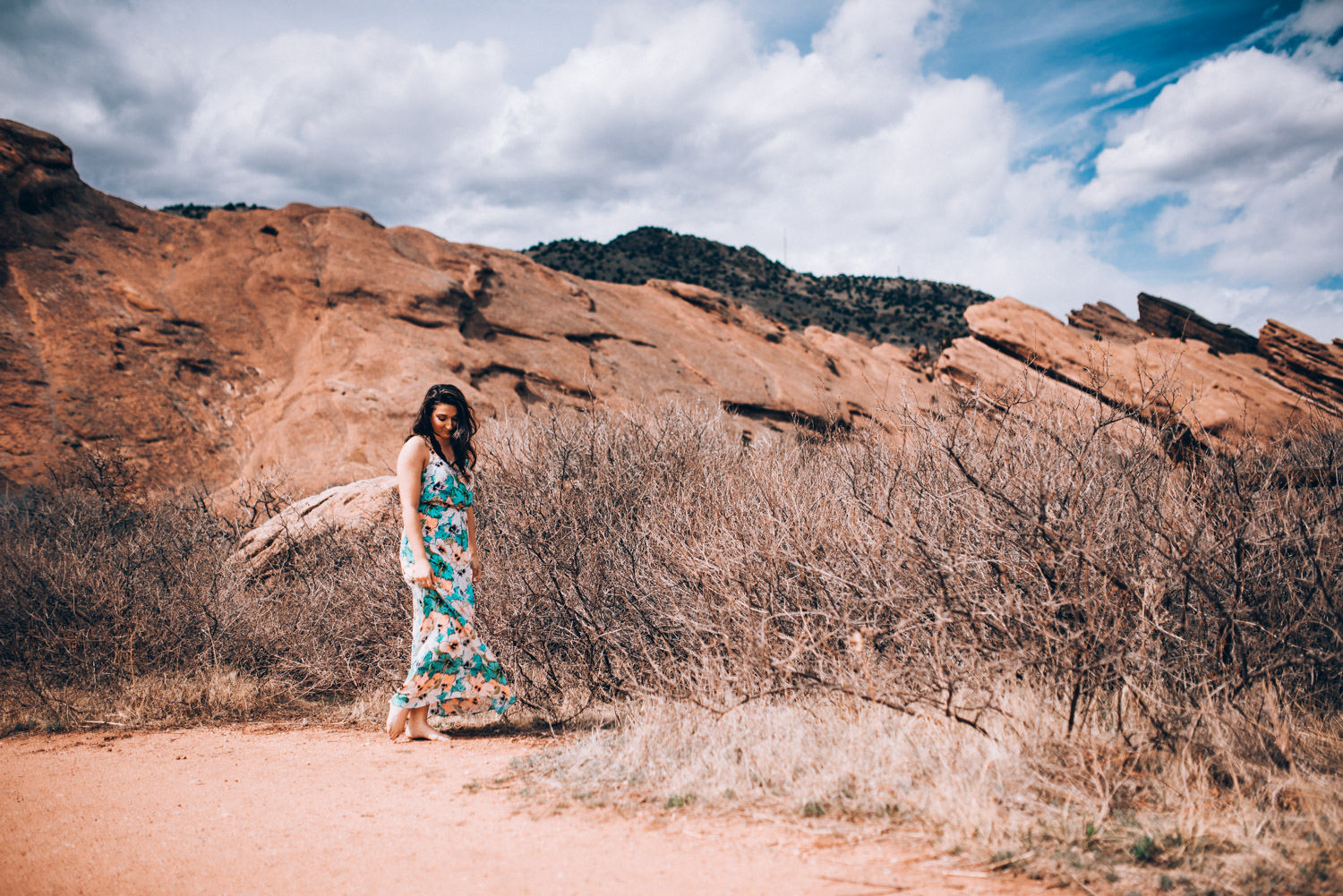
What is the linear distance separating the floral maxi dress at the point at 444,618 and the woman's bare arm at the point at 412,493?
91 millimetres

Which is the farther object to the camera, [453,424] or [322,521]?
[322,521]

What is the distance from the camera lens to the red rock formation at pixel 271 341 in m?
10.5

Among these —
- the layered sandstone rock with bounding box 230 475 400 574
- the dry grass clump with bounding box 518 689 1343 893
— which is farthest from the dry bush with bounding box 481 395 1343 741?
the layered sandstone rock with bounding box 230 475 400 574

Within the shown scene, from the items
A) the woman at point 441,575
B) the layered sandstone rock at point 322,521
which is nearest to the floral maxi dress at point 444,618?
the woman at point 441,575

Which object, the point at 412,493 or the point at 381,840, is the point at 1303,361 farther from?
the point at 381,840

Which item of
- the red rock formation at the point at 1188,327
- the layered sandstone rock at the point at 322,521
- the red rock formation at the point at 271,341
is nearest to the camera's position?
the layered sandstone rock at the point at 322,521

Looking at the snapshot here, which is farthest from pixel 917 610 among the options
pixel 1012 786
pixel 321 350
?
pixel 321 350

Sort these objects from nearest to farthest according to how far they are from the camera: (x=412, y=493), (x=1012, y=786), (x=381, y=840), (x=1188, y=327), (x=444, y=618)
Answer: (x=1012, y=786)
(x=381, y=840)
(x=412, y=493)
(x=444, y=618)
(x=1188, y=327)

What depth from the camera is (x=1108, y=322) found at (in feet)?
61.2

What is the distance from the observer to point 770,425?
14.8m

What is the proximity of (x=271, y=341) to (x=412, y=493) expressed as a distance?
34.6ft

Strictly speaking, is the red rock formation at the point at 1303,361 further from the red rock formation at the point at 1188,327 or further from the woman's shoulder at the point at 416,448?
the woman's shoulder at the point at 416,448

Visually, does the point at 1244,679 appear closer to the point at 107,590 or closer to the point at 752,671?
the point at 752,671

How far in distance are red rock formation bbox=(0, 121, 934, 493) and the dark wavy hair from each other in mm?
6042
